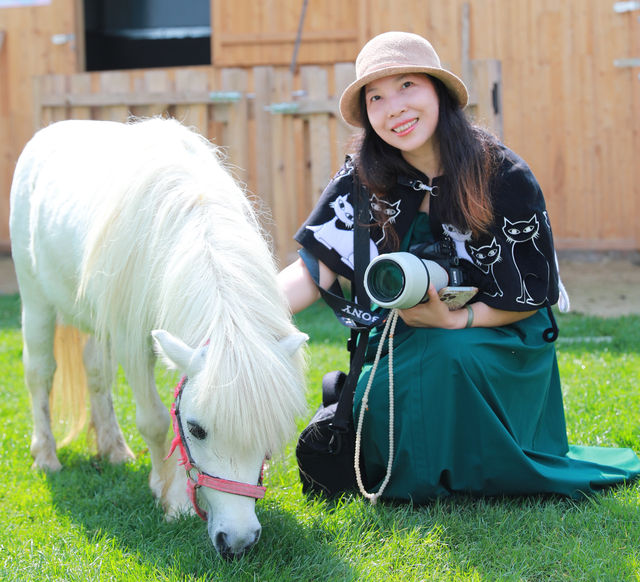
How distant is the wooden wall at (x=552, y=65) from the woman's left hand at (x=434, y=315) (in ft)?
16.6

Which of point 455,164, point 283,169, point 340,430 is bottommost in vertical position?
point 340,430

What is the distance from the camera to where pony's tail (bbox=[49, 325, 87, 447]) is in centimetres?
361

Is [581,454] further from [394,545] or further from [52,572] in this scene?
[52,572]

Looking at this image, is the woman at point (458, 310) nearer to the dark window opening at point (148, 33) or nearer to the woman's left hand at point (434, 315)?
the woman's left hand at point (434, 315)

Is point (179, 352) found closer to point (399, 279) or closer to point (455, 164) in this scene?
point (399, 279)

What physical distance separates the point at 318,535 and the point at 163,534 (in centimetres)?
51

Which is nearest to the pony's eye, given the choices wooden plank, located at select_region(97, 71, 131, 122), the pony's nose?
the pony's nose

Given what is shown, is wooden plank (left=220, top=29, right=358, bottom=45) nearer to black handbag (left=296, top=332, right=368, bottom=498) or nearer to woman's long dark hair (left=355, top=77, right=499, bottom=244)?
woman's long dark hair (left=355, top=77, right=499, bottom=244)

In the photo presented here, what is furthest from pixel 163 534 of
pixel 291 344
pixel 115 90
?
pixel 115 90

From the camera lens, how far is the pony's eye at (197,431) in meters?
2.14

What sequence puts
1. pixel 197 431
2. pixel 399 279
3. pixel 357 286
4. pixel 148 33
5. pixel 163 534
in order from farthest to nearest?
pixel 148 33, pixel 357 286, pixel 163 534, pixel 399 279, pixel 197 431

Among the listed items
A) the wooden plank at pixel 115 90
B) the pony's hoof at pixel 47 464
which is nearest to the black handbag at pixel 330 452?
the pony's hoof at pixel 47 464

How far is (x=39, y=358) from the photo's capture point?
3465mm

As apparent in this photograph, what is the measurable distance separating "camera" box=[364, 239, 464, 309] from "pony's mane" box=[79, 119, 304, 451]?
30 centimetres
